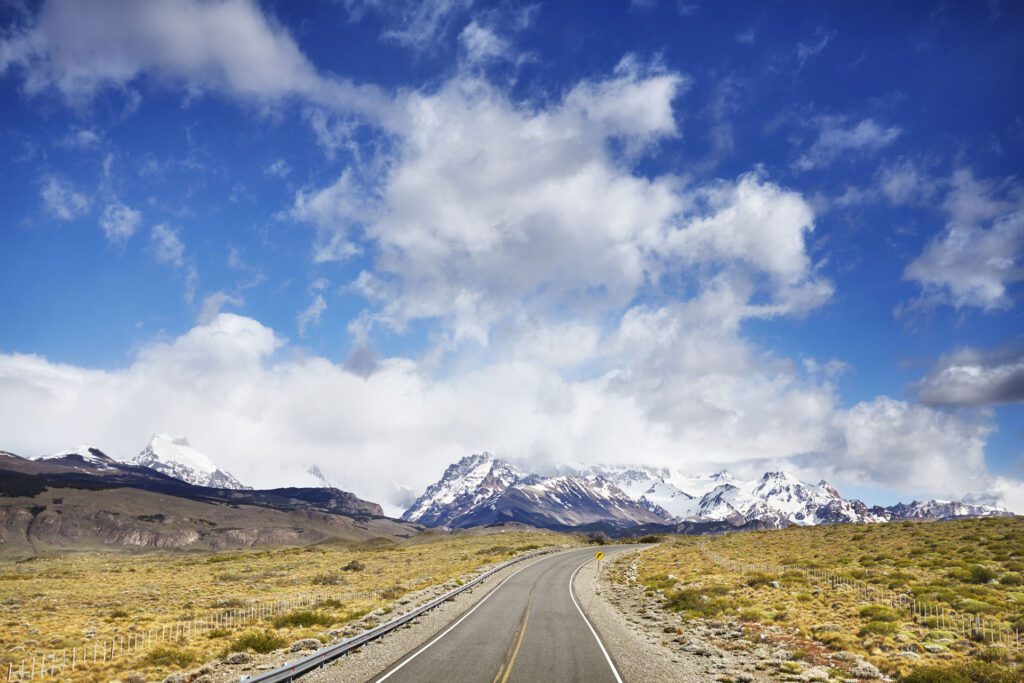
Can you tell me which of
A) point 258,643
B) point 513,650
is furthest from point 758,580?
point 258,643

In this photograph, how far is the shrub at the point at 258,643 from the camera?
22.7 meters

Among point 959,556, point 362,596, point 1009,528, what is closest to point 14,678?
point 362,596

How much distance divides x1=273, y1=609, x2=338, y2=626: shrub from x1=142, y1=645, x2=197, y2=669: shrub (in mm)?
5770

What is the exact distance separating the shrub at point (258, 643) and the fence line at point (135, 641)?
193 inches

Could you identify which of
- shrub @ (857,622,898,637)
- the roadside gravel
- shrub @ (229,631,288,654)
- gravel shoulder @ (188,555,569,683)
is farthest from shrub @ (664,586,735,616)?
shrub @ (229,631,288,654)

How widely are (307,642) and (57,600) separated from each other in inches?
1363

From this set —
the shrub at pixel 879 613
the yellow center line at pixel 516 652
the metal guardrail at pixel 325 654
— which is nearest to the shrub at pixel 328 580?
the metal guardrail at pixel 325 654

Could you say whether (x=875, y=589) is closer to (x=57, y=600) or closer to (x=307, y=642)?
(x=307, y=642)

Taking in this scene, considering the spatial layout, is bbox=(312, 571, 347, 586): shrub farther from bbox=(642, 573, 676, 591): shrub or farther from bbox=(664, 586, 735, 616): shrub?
bbox=(664, 586, 735, 616): shrub

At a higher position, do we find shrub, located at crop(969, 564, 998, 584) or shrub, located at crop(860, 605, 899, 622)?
shrub, located at crop(969, 564, 998, 584)

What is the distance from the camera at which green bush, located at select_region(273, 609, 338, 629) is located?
28.5m

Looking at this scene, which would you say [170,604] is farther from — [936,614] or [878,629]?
[936,614]

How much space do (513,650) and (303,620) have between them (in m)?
13.5

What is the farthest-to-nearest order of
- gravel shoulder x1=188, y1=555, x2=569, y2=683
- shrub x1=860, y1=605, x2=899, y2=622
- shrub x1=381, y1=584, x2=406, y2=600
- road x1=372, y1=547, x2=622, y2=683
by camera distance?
shrub x1=381, y1=584, x2=406, y2=600
shrub x1=860, y1=605, x2=899, y2=622
gravel shoulder x1=188, y1=555, x2=569, y2=683
road x1=372, y1=547, x2=622, y2=683
